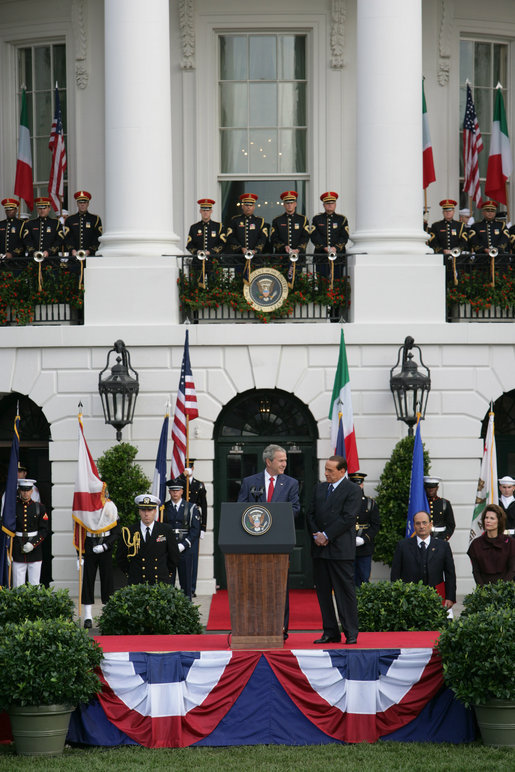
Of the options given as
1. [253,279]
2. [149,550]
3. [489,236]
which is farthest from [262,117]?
[149,550]

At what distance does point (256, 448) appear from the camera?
21.1 m

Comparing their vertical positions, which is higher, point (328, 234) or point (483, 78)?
point (483, 78)

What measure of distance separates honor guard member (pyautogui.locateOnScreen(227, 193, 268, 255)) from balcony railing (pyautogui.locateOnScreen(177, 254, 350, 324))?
6.6 inches

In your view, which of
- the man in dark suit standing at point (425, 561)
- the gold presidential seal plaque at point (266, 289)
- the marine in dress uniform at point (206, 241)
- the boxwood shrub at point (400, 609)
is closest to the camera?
the boxwood shrub at point (400, 609)

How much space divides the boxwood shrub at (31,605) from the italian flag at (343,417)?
7.19 m

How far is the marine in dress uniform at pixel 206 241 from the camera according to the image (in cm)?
2119

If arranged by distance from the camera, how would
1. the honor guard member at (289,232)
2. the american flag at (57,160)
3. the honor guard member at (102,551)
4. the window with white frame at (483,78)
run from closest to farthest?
the honor guard member at (102,551), the honor guard member at (289,232), the american flag at (57,160), the window with white frame at (483,78)

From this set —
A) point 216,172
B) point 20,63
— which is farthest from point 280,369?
point 20,63

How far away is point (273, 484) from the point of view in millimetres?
13805

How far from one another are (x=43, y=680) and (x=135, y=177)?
36.4ft

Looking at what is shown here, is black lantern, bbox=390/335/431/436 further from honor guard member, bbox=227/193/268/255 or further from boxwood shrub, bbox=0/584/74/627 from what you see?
boxwood shrub, bbox=0/584/74/627

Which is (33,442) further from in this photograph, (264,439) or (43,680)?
(43,680)

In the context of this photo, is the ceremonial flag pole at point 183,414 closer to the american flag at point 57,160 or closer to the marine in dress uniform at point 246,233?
the marine in dress uniform at point 246,233

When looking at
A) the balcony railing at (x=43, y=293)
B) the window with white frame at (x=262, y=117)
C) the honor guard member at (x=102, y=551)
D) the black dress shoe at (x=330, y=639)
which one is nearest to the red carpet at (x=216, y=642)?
the black dress shoe at (x=330, y=639)
